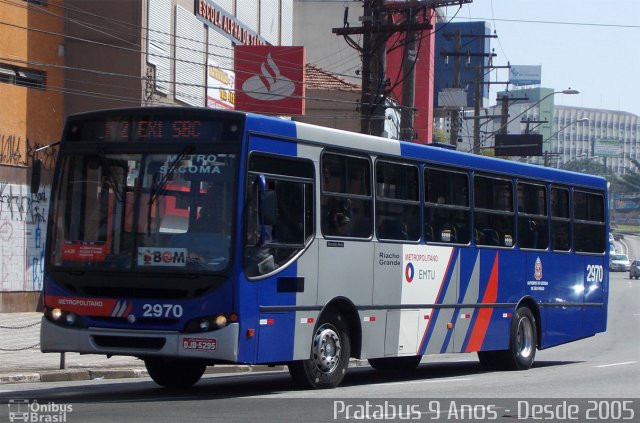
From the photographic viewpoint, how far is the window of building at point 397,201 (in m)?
15.2

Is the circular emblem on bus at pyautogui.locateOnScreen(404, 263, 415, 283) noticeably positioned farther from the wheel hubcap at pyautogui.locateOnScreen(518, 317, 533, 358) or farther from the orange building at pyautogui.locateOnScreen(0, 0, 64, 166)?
the orange building at pyautogui.locateOnScreen(0, 0, 64, 166)

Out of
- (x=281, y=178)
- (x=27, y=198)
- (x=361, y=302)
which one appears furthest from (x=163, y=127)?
(x=27, y=198)

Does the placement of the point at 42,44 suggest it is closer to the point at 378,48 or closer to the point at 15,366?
the point at 378,48

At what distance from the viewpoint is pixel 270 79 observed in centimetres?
3412

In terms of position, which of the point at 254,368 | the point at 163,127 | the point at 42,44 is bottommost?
the point at 254,368

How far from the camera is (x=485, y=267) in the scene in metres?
17.6

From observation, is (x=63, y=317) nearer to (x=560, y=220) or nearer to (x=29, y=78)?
(x=560, y=220)

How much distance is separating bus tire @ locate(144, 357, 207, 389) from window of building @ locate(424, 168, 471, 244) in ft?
12.3

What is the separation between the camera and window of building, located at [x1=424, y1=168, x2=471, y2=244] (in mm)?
16281

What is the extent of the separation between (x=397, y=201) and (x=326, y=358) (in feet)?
8.37

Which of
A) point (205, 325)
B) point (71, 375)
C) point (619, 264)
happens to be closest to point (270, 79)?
point (71, 375)

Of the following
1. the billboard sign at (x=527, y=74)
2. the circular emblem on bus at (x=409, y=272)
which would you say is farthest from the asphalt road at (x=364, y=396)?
the billboard sign at (x=527, y=74)

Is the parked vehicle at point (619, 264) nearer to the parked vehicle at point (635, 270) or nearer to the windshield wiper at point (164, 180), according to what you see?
the parked vehicle at point (635, 270)

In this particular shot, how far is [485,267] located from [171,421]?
8089mm
